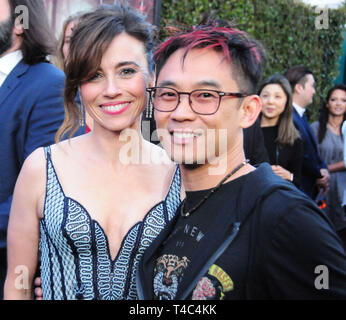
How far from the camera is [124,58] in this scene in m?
1.93

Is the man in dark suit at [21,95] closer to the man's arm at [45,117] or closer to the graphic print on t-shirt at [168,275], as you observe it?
the man's arm at [45,117]

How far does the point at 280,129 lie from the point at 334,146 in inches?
63.9

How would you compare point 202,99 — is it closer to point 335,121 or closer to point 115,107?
point 115,107

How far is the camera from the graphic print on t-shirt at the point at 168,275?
139 centimetres

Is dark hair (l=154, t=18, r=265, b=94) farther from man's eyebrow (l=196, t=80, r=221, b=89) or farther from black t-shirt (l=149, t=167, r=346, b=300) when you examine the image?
black t-shirt (l=149, t=167, r=346, b=300)

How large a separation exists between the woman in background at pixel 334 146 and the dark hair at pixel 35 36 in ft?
13.1

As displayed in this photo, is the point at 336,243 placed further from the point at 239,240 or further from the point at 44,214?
the point at 44,214

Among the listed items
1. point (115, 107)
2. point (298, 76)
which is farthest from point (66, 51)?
point (298, 76)

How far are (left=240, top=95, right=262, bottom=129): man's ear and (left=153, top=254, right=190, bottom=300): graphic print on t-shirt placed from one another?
1.64ft

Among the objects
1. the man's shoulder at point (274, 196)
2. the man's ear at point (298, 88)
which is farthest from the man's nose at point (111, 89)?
the man's ear at point (298, 88)

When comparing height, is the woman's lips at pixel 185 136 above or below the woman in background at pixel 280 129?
above

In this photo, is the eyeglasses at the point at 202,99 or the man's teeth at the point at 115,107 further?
the man's teeth at the point at 115,107
